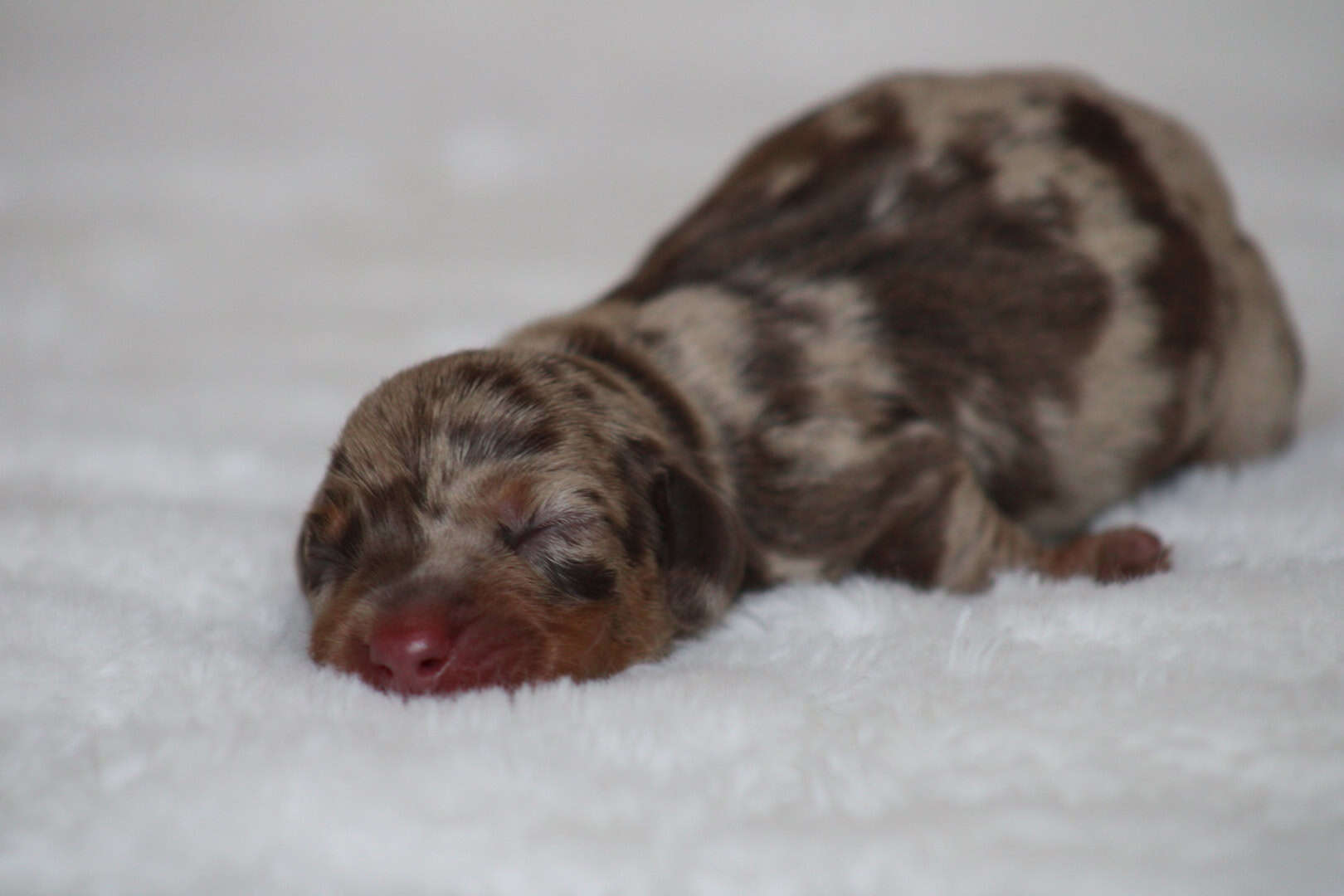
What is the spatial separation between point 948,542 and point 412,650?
99 cm

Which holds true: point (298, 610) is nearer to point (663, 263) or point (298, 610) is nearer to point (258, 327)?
point (663, 263)

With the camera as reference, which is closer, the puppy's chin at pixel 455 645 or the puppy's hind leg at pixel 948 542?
the puppy's chin at pixel 455 645

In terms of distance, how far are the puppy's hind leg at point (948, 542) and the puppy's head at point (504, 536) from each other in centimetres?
38

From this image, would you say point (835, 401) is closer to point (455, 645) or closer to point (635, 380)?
point (635, 380)

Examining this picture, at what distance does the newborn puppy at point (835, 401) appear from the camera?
186 cm

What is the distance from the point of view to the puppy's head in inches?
67.9

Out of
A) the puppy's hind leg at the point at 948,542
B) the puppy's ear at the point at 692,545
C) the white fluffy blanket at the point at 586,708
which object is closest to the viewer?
the white fluffy blanket at the point at 586,708

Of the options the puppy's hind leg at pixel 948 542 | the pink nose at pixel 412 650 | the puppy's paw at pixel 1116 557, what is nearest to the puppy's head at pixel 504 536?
the pink nose at pixel 412 650

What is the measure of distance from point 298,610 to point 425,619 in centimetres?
49

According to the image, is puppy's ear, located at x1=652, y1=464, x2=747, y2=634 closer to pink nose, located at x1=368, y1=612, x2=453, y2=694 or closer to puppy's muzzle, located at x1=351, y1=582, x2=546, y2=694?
puppy's muzzle, located at x1=351, y1=582, x2=546, y2=694

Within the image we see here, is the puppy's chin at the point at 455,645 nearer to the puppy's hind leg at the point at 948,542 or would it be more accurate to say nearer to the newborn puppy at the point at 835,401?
the newborn puppy at the point at 835,401

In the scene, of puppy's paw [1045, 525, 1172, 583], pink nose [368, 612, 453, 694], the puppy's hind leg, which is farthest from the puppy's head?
puppy's paw [1045, 525, 1172, 583]

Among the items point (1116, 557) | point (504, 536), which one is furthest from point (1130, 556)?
Result: point (504, 536)

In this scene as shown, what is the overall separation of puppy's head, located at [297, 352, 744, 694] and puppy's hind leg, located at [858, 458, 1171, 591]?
0.38m
